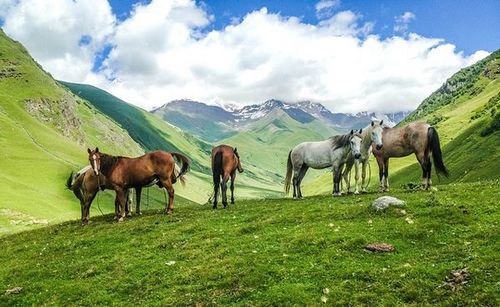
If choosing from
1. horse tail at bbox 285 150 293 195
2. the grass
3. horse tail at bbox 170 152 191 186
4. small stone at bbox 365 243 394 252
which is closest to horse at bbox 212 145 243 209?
horse tail at bbox 170 152 191 186

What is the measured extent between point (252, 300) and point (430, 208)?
9807 mm

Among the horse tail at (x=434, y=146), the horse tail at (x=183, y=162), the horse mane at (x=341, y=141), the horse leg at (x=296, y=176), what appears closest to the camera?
the horse tail at (x=434, y=146)

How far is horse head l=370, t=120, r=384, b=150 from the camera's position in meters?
27.1

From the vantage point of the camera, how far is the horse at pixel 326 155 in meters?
28.3

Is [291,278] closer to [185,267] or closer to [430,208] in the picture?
[185,267]

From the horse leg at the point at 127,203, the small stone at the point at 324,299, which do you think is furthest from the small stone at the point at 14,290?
the small stone at the point at 324,299

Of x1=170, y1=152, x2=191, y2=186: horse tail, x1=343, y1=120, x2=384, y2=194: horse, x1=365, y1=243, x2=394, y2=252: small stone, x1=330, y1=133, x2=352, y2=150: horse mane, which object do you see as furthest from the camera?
x1=170, y1=152, x2=191, y2=186: horse tail

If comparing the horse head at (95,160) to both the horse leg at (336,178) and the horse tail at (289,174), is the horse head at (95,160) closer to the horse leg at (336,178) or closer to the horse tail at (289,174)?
the horse tail at (289,174)

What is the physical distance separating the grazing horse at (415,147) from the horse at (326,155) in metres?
1.60

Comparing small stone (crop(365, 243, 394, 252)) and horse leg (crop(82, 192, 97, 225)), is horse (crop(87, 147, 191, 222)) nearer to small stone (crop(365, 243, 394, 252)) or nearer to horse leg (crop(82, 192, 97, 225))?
horse leg (crop(82, 192, 97, 225))

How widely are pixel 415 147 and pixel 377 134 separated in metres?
2.51

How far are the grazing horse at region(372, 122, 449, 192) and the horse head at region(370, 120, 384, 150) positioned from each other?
33 centimetres

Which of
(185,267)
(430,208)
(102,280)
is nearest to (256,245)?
(185,267)

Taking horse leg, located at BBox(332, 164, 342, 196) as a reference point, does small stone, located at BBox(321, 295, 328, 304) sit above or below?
below
